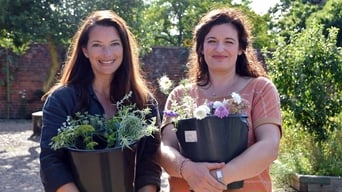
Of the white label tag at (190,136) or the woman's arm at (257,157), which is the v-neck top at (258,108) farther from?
the white label tag at (190,136)

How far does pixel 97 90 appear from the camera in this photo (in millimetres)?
2283

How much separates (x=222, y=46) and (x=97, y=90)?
1.92ft

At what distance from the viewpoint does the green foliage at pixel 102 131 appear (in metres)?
1.97

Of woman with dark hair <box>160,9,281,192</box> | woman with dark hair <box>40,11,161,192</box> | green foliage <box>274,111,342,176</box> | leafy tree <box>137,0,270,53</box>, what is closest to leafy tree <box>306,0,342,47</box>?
leafy tree <box>137,0,270,53</box>

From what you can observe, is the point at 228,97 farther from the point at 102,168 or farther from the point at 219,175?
the point at 102,168

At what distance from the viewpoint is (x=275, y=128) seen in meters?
2.12

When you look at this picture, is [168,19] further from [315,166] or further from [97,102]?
[97,102]

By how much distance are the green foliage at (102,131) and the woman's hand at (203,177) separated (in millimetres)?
225

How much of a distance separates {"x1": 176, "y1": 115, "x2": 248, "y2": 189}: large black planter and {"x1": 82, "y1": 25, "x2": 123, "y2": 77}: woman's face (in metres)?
0.42

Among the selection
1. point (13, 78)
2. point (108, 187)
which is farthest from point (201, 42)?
point (13, 78)

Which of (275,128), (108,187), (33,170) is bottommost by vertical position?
(33,170)

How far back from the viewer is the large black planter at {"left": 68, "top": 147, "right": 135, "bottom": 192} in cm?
194

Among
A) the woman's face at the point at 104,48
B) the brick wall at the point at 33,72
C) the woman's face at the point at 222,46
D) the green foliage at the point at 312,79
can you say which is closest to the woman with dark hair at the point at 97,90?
the woman's face at the point at 104,48

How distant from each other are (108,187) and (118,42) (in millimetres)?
624
